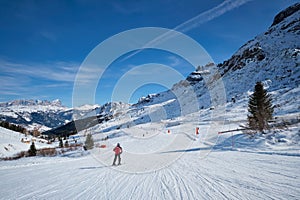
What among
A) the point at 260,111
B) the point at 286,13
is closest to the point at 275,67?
the point at 260,111

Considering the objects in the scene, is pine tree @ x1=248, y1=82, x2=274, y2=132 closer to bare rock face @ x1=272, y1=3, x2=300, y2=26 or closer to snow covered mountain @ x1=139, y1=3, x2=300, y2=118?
snow covered mountain @ x1=139, y1=3, x2=300, y2=118

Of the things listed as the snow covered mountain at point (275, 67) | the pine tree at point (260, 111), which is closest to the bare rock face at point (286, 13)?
the snow covered mountain at point (275, 67)

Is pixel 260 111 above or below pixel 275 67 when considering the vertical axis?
below

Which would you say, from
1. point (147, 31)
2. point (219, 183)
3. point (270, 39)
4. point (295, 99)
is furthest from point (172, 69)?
point (270, 39)

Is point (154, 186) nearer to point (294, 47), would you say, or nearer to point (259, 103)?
point (259, 103)

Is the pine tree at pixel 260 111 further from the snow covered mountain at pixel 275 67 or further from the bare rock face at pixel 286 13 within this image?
the bare rock face at pixel 286 13

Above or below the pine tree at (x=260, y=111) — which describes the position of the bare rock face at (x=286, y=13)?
above

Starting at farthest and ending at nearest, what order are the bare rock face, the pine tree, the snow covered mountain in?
1. the bare rock face
2. the snow covered mountain
3. the pine tree

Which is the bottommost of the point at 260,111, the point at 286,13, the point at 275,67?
the point at 260,111

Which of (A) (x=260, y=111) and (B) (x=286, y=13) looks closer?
(A) (x=260, y=111)

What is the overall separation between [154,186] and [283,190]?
145 inches

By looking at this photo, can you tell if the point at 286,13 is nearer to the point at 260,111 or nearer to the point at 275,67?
the point at 275,67

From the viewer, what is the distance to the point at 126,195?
572 centimetres

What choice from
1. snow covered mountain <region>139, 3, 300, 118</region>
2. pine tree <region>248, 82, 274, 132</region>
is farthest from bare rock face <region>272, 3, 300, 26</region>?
pine tree <region>248, 82, 274, 132</region>
